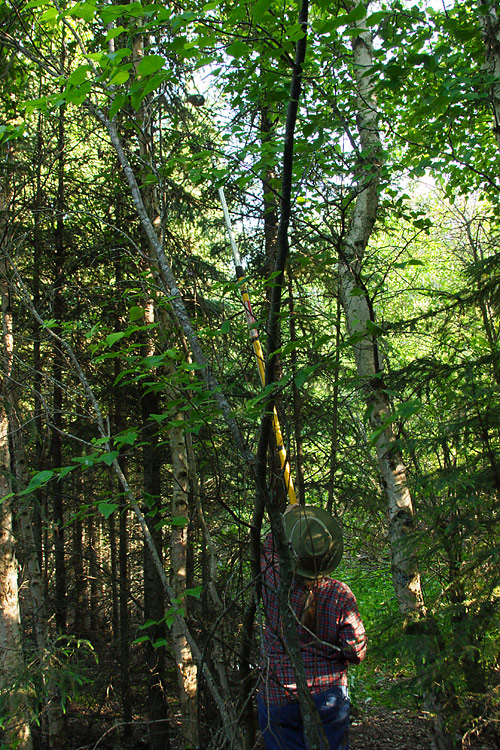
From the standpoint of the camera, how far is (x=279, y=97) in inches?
78.4

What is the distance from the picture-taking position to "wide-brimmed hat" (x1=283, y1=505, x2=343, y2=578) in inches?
104

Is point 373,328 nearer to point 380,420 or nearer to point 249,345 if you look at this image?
point 380,420

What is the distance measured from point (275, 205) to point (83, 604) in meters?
8.39

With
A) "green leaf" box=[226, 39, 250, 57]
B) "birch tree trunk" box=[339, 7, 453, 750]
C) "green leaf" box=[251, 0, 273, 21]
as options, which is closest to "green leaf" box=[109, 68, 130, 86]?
"green leaf" box=[226, 39, 250, 57]

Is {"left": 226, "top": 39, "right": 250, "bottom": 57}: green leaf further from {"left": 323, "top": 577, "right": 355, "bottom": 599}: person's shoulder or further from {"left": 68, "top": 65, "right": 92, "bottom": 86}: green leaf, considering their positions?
{"left": 323, "top": 577, "right": 355, "bottom": 599}: person's shoulder

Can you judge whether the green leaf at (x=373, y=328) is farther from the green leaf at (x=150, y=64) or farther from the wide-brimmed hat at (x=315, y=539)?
the green leaf at (x=150, y=64)

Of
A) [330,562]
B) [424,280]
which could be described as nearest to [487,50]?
[330,562]

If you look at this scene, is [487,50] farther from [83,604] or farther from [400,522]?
[83,604]

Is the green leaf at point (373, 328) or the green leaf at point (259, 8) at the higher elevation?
the green leaf at point (259, 8)

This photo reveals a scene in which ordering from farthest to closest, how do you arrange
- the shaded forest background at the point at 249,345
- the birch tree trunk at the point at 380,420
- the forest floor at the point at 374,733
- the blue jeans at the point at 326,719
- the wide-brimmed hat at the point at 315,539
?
the forest floor at the point at 374,733 < the birch tree trunk at the point at 380,420 < the blue jeans at the point at 326,719 < the wide-brimmed hat at the point at 315,539 < the shaded forest background at the point at 249,345

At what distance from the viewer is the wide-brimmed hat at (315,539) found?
2.64 m

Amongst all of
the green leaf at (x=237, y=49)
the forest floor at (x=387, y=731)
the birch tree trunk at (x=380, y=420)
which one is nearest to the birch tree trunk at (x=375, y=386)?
the birch tree trunk at (x=380, y=420)

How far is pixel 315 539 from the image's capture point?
8.68 ft

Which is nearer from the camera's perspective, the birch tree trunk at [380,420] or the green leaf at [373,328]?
the green leaf at [373,328]
